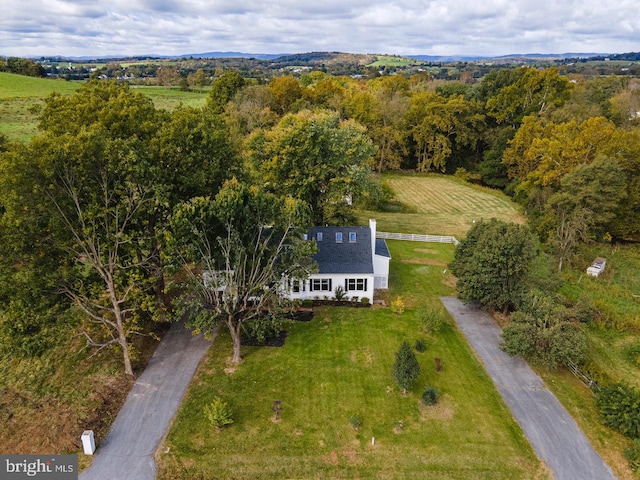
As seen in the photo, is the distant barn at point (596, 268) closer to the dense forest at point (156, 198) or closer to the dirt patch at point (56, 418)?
the dense forest at point (156, 198)

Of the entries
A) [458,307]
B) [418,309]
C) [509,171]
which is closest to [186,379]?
[418,309]

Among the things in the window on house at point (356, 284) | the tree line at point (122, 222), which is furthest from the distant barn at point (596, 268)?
the tree line at point (122, 222)

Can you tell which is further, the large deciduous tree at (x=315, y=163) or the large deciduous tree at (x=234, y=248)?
the large deciduous tree at (x=315, y=163)

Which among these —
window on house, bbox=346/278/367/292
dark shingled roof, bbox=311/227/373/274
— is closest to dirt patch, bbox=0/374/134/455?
dark shingled roof, bbox=311/227/373/274

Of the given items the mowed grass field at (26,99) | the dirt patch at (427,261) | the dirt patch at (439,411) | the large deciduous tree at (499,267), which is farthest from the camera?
the mowed grass field at (26,99)

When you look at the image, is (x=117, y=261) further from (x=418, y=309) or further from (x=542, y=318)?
(x=542, y=318)

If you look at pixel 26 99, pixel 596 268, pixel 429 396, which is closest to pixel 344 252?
pixel 429 396

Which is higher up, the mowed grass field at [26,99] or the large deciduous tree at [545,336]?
the mowed grass field at [26,99]

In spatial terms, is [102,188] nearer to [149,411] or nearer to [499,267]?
[149,411]
